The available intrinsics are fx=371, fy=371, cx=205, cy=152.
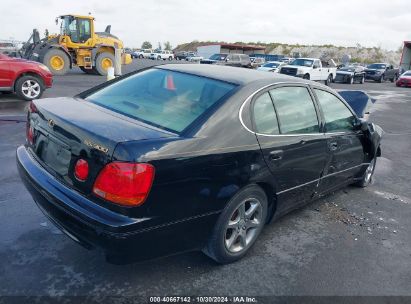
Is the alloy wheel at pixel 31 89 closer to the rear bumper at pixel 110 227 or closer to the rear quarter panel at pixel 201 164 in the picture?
the rear bumper at pixel 110 227

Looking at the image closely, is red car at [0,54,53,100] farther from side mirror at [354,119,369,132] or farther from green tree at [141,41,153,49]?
green tree at [141,41,153,49]

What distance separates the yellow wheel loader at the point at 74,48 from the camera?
59.8 feet

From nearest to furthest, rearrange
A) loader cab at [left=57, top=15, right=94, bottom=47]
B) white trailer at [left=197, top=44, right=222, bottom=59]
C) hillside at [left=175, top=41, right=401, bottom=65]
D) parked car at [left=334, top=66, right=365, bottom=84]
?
loader cab at [left=57, top=15, right=94, bottom=47]
parked car at [left=334, top=66, right=365, bottom=84]
white trailer at [left=197, top=44, right=222, bottom=59]
hillside at [left=175, top=41, right=401, bottom=65]

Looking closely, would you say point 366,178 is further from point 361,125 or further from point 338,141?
point 338,141

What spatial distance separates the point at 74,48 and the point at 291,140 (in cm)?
1858

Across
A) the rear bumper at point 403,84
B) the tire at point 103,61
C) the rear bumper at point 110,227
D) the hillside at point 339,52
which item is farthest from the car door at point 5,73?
the hillside at point 339,52

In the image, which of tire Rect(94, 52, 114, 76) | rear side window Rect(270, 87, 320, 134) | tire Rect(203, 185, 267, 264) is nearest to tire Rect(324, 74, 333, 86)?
tire Rect(94, 52, 114, 76)

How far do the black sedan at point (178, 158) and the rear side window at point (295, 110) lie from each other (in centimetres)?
1

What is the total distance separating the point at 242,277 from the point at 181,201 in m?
0.92

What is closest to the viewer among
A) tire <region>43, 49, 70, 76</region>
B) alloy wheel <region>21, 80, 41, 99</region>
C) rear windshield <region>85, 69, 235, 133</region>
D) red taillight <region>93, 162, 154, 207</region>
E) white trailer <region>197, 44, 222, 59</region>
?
red taillight <region>93, 162, 154, 207</region>

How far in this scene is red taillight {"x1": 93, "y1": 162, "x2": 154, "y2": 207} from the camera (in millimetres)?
2307

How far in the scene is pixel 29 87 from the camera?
988 centimetres

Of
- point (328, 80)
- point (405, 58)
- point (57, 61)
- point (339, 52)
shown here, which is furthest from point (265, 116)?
point (339, 52)

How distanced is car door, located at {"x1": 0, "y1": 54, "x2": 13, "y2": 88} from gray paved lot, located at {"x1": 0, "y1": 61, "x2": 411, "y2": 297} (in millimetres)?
5998
